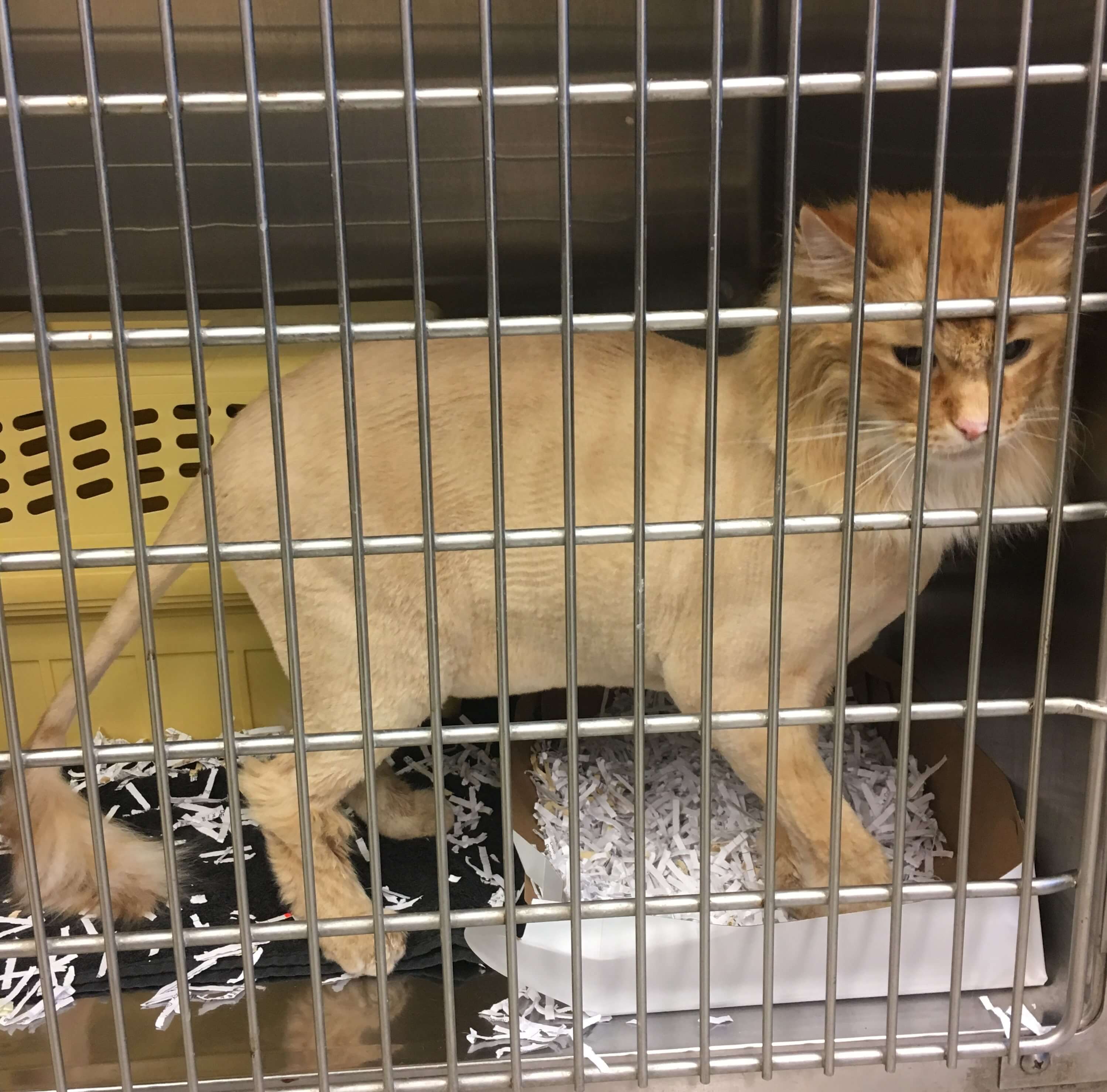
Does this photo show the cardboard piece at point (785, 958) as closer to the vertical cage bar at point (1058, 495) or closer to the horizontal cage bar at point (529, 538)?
the vertical cage bar at point (1058, 495)

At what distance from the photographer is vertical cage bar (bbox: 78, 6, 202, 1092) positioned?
22.0 inches

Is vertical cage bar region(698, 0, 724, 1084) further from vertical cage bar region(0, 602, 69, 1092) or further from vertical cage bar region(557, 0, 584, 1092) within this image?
vertical cage bar region(0, 602, 69, 1092)

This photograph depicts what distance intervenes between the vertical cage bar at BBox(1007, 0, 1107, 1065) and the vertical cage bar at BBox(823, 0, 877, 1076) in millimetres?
97

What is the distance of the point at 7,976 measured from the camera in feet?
3.10

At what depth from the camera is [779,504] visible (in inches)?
25.7

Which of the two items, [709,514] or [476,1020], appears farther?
[476,1020]

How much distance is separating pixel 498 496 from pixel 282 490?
0.43 feet

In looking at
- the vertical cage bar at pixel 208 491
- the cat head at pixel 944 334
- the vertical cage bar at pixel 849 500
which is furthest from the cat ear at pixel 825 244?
the vertical cage bar at pixel 208 491

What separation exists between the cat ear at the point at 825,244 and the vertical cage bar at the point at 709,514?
138mm

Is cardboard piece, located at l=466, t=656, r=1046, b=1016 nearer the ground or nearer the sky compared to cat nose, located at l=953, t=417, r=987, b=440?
nearer the ground

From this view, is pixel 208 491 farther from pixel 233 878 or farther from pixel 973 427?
pixel 233 878

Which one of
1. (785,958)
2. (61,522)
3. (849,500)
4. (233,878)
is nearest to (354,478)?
(61,522)

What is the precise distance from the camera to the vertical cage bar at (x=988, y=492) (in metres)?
0.58

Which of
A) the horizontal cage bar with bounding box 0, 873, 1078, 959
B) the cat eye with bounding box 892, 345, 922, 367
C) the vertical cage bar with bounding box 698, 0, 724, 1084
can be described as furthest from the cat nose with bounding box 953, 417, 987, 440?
the horizontal cage bar with bounding box 0, 873, 1078, 959
